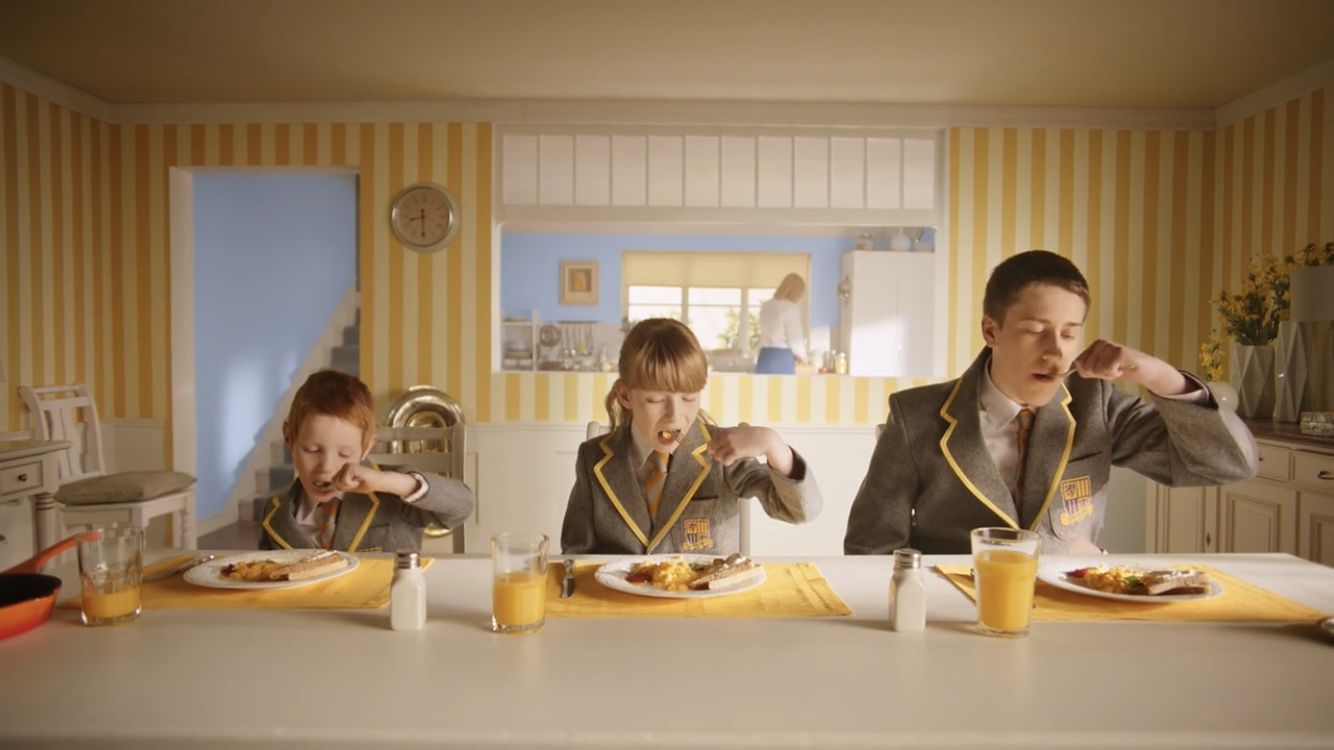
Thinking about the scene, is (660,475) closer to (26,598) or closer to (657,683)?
(657,683)

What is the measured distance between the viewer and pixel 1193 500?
3322 mm

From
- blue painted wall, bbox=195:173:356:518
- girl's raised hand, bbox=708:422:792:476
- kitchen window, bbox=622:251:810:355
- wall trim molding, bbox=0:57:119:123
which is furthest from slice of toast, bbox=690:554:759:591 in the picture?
kitchen window, bbox=622:251:810:355

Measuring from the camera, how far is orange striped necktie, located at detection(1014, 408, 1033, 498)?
156 centimetres

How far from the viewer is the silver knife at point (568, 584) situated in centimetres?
120

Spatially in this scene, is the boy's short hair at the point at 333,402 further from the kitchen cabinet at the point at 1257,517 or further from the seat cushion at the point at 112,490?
the kitchen cabinet at the point at 1257,517

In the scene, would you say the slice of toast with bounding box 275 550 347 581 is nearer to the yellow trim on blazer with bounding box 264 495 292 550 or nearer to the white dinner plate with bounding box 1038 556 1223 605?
the yellow trim on blazer with bounding box 264 495 292 550

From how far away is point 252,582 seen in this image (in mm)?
1219

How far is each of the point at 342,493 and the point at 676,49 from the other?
2.34 metres

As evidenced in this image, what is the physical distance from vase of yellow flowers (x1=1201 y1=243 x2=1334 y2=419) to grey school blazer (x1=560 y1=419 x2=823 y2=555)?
2663 mm

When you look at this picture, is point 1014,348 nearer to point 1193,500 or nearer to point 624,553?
point 624,553

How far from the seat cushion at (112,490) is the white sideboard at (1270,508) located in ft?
12.4

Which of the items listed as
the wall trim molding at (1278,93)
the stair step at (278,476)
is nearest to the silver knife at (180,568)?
the wall trim molding at (1278,93)

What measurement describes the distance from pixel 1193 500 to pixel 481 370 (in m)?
3.12

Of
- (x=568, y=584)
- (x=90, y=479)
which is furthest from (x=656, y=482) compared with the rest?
(x=90, y=479)
